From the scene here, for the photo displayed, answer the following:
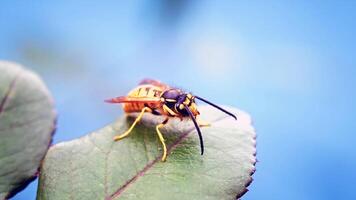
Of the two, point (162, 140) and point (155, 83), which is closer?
point (162, 140)

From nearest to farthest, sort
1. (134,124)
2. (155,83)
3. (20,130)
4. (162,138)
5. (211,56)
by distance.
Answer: (20,130)
(162,138)
(134,124)
(155,83)
(211,56)

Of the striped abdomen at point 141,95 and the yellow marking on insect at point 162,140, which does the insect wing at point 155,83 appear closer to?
the striped abdomen at point 141,95

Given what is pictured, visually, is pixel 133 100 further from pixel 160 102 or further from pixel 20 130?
pixel 20 130

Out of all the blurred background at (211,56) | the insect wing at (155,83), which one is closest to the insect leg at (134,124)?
the insect wing at (155,83)

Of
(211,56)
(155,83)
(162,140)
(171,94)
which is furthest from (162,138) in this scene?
(211,56)

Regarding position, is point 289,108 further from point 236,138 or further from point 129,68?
point 236,138

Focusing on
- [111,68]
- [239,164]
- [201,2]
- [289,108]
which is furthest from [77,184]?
[201,2]

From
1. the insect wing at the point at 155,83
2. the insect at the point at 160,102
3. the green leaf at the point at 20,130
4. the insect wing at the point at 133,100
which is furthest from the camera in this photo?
the insect wing at the point at 155,83
